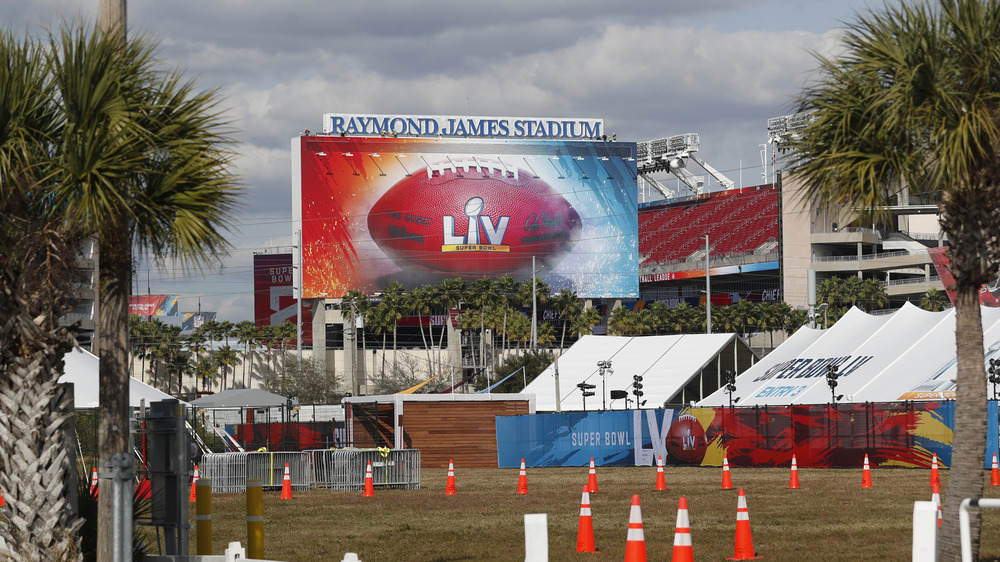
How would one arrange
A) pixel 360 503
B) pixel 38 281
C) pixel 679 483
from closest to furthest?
1. pixel 38 281
2. pixel 360 503
3. pixel 679 483

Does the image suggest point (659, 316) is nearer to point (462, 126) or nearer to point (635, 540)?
point (462, 126)

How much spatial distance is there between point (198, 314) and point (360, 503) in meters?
167

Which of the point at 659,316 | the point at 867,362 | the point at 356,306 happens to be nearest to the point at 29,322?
the point at 867,362

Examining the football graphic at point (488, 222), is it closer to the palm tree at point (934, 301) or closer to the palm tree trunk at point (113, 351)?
the palm tree at point (934, 301)

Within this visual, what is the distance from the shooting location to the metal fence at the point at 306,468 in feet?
104

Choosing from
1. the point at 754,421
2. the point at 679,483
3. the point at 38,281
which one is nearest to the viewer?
the point at 38,281

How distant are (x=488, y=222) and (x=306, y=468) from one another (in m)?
92.0

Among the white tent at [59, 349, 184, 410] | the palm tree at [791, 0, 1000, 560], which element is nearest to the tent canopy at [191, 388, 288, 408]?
the white tent at [59, 349, 184, 410]

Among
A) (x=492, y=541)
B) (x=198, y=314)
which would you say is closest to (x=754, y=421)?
(x=492, y=541)

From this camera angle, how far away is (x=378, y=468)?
3222 centimetres

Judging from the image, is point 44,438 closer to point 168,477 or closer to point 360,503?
point 168,477

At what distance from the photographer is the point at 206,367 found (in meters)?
116

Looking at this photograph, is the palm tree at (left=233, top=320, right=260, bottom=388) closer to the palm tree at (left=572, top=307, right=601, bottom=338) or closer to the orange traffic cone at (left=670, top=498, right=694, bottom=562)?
the palm tree at (left=572, top=307, right=601, bottom=338)

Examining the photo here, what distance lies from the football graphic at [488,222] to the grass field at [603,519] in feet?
296
